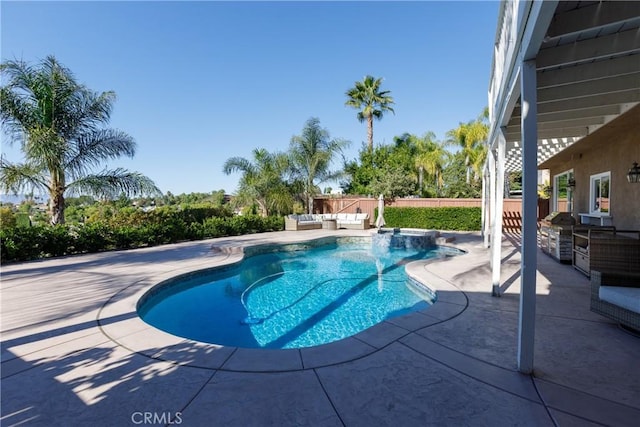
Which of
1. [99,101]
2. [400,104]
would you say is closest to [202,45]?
[99,101]

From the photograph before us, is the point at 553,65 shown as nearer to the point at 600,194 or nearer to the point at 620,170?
the point at 620,170

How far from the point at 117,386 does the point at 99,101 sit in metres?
11.1

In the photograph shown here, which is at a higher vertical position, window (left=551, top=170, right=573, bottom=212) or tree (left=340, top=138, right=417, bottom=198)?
tree (left=340, top=138, right=417, bottom=198)

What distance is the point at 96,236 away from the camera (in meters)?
9.80

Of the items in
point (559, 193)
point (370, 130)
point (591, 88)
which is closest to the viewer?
point (591, 88)

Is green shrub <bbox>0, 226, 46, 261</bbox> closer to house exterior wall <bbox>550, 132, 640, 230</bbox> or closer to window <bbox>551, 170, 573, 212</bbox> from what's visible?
house exterior wall <bbox>550, 132, 640, 230</bbox>

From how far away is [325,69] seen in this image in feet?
54.1

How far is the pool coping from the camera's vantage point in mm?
2830

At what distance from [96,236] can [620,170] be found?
570 inches

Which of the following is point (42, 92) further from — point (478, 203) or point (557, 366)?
point (478, 203)

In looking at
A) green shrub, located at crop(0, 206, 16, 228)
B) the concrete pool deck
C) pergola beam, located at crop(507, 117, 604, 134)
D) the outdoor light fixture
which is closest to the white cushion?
the concrete pool deck

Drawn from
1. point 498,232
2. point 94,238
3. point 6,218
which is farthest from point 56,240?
point 498,232

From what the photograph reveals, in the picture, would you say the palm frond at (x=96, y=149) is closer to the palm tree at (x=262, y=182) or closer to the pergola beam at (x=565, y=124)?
the palm tree at (x=262, y=182)

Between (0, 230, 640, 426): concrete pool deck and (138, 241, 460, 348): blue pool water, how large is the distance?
1.03m
